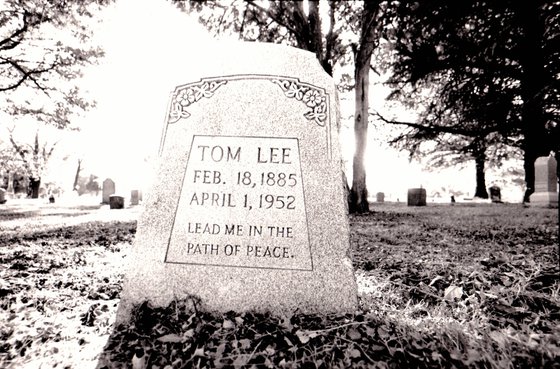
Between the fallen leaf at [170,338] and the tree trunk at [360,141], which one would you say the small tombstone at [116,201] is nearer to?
the tree trunk at [360,141]

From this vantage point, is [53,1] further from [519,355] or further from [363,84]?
[519,355]

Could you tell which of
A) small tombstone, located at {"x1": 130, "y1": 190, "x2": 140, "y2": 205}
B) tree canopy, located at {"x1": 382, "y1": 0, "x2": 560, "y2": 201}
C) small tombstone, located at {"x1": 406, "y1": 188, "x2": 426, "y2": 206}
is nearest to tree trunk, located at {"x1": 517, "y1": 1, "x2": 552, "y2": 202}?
tree canopy, located at {"x1": 382, "y1": 0, "x2": 560, "y2": 201}

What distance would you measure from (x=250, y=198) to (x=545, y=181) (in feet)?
43.4

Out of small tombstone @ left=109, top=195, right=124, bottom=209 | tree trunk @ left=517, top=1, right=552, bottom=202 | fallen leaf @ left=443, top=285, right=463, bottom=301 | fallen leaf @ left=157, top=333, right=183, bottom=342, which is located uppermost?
tree trunk @ left=517, top=1, right=552, bottom=202

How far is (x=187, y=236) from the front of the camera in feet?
8.20

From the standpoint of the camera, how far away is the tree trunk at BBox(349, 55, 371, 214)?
34.5ft

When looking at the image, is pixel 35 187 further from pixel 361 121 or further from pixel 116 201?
pixel 361 121

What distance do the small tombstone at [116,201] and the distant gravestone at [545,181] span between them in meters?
17.3

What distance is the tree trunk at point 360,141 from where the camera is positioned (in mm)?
10508

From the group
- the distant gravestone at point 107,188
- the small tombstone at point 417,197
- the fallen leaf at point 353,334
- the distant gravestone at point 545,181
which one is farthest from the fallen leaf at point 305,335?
the distant gravestone at point 107,188

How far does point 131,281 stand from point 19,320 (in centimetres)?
83

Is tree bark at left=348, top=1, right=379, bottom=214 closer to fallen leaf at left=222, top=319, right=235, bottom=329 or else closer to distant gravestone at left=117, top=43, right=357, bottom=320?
distant gravestone at left=117, top=43, right=357, bottom=320

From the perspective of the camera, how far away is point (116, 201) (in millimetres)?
15633

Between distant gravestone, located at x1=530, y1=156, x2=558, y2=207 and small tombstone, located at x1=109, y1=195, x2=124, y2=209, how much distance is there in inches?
680
